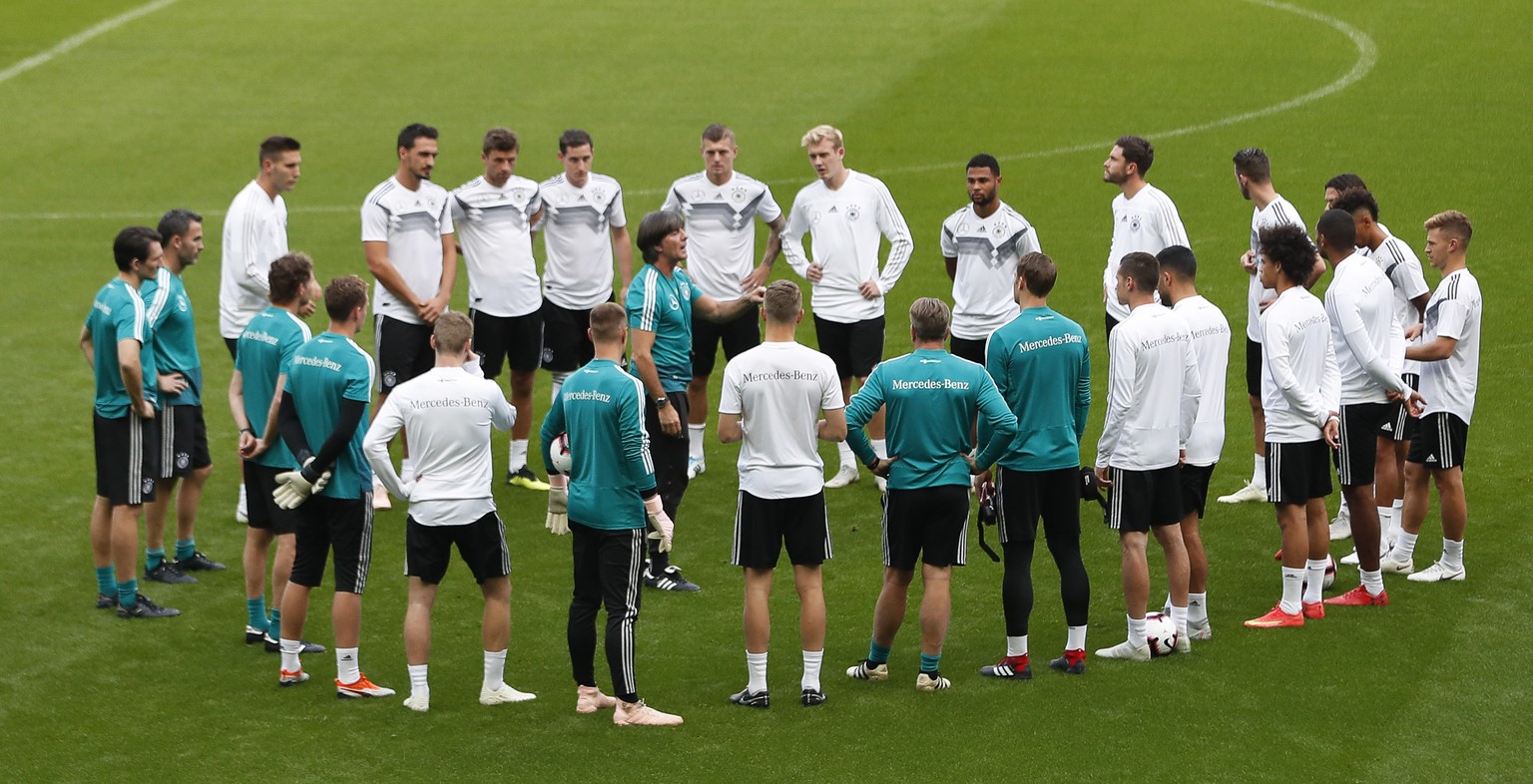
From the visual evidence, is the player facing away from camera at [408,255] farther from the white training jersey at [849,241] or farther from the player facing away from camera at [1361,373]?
the player facing away from camera at [1361,373]

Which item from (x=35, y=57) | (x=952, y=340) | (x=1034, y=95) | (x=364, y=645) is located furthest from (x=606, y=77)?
(x=364, y=645)

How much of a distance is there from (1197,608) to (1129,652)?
1.84ft

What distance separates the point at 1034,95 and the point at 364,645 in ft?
49.1

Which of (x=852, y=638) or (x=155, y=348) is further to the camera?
(x=155, y=348)

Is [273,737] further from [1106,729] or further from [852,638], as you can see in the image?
[1106,729]

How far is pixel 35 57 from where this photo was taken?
25469 millimetres

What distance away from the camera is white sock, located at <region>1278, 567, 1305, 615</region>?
850cm

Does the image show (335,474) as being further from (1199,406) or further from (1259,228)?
(1259,228)

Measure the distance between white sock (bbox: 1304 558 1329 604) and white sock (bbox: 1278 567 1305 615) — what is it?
0.45 ft

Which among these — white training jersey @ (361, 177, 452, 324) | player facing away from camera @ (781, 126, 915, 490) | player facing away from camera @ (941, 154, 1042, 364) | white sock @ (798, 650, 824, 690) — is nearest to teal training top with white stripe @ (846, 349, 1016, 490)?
white sock @ (798, 650, 824, 690)

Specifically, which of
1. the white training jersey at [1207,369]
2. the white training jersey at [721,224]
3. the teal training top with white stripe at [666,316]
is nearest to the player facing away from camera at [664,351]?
the teal training top with white stripe at [666,316]

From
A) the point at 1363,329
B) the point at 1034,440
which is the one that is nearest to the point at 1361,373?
the point at 1363,329

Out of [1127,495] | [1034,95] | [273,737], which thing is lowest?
[273,737]

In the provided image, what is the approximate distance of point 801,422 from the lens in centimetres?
754
